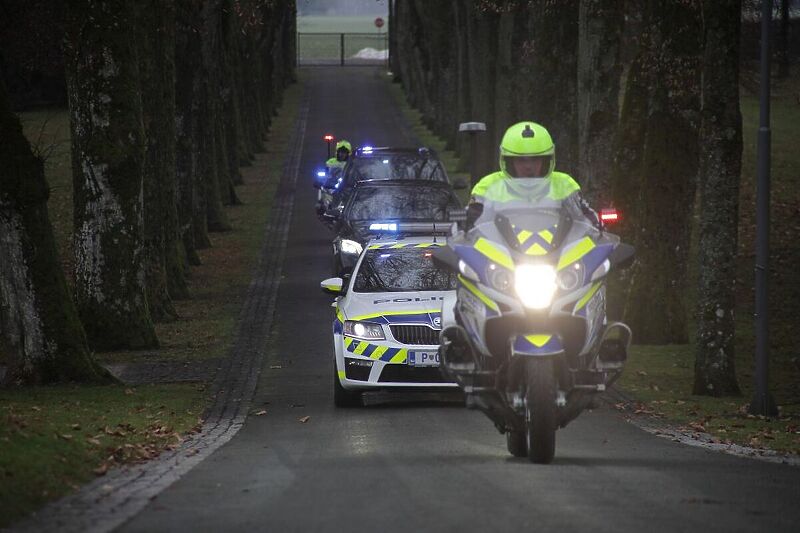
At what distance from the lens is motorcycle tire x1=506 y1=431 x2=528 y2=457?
11.6 metres

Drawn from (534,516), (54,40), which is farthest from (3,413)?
(54,40)

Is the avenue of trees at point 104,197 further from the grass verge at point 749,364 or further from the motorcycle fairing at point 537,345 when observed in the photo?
the motorcycle fairing at point 537,345

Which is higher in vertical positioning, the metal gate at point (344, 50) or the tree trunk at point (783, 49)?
the tree trunk at point (783, 49)

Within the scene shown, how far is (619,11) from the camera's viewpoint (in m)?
24.0

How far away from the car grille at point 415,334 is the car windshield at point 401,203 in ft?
31.7

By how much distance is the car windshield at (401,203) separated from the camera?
85.3ft

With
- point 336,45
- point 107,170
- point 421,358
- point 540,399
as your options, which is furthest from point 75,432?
point 336,45

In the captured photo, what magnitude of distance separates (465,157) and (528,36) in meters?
16.3

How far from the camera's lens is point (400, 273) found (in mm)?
17453

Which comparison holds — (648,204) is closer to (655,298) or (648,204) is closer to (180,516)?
(655,298)

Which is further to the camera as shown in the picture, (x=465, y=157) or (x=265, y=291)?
(x=465, y=157)

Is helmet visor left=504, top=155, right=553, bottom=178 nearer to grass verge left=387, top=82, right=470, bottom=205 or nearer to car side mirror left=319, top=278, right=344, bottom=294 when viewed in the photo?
car side mirror left=319, top=278, right=344, bottom=294

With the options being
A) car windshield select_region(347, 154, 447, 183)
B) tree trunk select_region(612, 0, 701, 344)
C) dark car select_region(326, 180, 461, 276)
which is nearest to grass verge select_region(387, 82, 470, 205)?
car windshield select_region(347, 154, 447, 183)

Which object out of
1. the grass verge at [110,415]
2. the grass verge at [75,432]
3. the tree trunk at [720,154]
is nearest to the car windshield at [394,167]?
the grass verge at [110,415]
